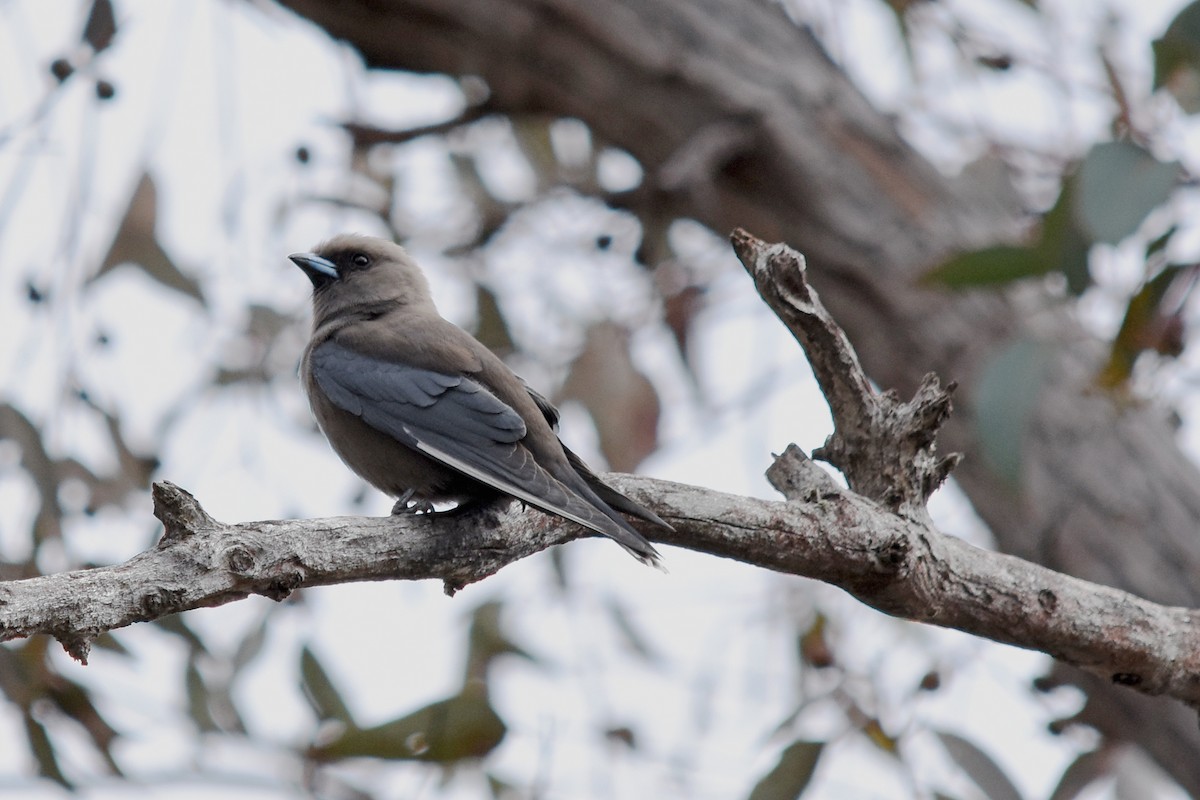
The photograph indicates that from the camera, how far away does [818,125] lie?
197 inches

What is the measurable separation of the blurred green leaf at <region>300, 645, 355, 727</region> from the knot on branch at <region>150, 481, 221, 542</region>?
201cm

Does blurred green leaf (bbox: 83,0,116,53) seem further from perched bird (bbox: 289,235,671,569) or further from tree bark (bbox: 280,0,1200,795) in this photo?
perched bird (bbox: 289,235,671,569)

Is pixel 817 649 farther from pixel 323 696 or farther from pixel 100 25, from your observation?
pixel 100 25

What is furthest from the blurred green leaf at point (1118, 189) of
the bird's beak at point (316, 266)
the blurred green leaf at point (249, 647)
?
the blurred green leaf at point (249, 647)

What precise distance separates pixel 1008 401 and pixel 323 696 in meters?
2.15

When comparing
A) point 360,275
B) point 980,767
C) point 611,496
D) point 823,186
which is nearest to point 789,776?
point 980,767

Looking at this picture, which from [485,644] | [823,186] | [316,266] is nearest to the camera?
[316,266]

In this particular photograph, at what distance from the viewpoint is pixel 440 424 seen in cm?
323

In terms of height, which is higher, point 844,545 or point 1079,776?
point 844,545

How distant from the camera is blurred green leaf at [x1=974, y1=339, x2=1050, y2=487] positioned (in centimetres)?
367

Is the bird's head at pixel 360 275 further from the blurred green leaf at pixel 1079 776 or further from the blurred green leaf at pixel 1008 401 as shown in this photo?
the blurred green leaf at pixel 1079 776

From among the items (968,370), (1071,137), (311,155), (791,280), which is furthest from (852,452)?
(1071,137)

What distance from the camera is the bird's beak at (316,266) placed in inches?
171

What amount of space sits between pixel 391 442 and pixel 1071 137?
3738 millimetres
